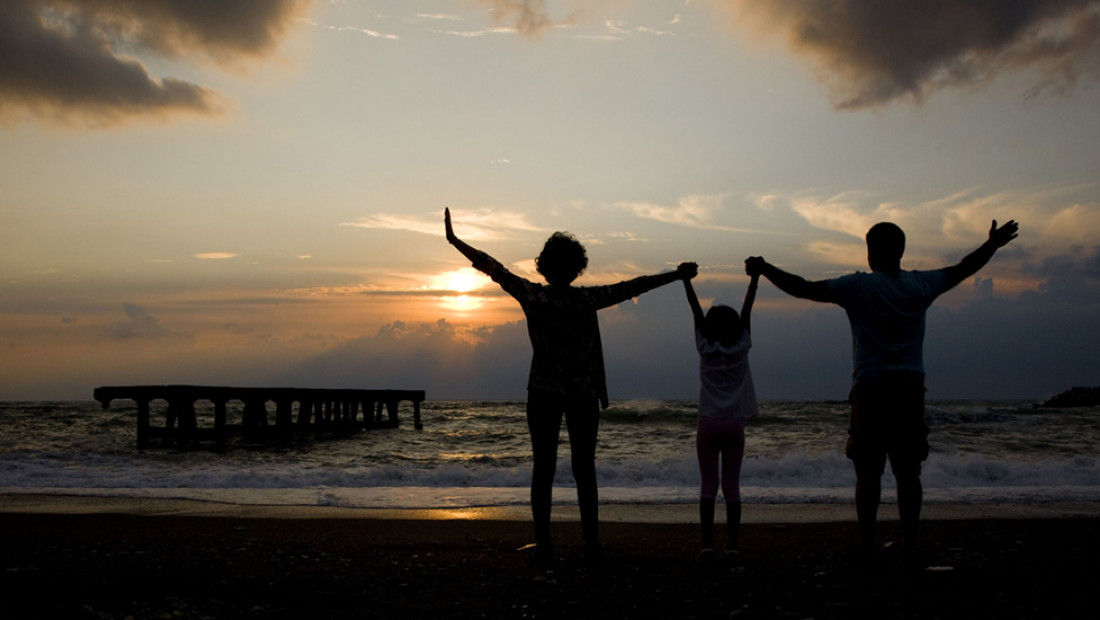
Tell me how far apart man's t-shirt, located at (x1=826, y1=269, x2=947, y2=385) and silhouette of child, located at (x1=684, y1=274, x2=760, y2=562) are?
0.65 m

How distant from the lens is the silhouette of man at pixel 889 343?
4.14m

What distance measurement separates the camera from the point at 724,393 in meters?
4.80

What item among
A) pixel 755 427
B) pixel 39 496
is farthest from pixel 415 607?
pixel 755 427

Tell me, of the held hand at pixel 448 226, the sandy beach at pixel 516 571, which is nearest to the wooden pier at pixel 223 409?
the sandy beach at pixel 516 571

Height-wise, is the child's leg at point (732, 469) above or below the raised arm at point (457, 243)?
below

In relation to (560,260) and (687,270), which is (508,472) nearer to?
(560,260)

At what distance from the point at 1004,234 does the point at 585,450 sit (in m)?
2.68

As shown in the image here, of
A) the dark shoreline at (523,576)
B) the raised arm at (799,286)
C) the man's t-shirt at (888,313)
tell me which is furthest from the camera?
the raised arm at (799,286)

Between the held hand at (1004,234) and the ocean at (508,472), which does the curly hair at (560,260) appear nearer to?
the held hand at (1004,234)

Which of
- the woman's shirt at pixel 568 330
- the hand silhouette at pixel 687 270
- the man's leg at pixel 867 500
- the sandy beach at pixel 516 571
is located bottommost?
the sandy beach at pixel 516 571

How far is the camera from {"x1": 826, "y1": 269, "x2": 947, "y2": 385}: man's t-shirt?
13.6 feet

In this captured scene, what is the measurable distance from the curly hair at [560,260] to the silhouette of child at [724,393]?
27.3 inches

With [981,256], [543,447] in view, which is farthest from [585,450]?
[981,256]

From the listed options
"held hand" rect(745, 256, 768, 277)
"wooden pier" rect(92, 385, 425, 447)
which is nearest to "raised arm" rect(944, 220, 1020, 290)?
"held hand" rect(745, 256, 768, 277)
